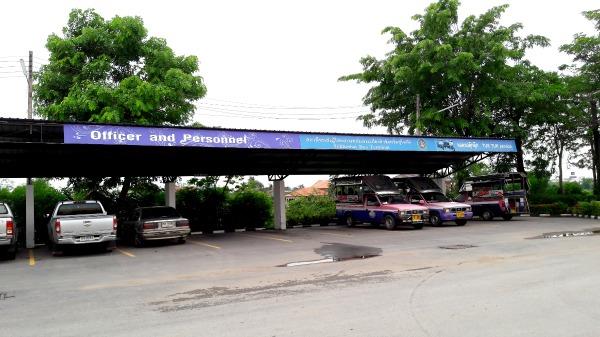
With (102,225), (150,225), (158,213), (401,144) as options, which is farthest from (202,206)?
(401,144)

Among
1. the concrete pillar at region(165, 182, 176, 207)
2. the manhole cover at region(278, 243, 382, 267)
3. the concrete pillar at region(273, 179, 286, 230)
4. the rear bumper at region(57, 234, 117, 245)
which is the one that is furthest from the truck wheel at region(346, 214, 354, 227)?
the rear bumper at region(57, 234, 117, 245)

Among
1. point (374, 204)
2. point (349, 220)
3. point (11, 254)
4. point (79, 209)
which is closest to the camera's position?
Answer: point (11, 254)

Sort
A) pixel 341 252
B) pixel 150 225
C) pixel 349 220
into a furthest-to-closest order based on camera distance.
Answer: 1. pixel 349 220
2. pixel 150 225
3. pixel 341 252

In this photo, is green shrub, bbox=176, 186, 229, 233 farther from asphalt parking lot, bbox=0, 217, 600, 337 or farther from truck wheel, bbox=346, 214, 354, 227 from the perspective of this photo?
asphalt parking lot, bbox=0, 217, 600, 337

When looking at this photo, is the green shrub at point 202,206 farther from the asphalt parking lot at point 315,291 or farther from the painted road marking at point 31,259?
the asphalt parking lot at point 315,291

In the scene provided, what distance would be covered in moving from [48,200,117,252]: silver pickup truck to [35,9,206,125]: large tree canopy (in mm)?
6229

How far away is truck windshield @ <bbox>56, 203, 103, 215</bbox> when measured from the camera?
1689 centimetres

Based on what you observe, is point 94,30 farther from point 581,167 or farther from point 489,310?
point 581,167

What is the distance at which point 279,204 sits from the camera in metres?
26.7

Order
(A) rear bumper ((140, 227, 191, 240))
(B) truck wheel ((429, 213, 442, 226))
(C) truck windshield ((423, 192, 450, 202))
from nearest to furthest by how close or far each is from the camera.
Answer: (A) rear bumper ((140, 227, 191, 240))
(B) truck wheel ((429, 213, 442, 226))
(C) truck windshield ((423, 192, 450, 202))

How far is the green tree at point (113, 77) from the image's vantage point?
2193 centimetres

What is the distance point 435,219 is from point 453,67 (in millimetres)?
10723

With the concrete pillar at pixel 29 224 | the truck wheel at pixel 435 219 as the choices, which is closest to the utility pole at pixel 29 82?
the concrete pillar at pixel 29 224

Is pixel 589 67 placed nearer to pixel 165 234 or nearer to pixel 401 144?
pixel 401 144
